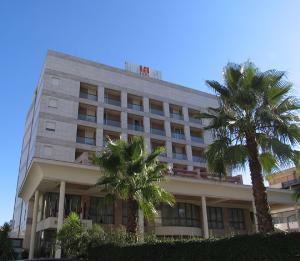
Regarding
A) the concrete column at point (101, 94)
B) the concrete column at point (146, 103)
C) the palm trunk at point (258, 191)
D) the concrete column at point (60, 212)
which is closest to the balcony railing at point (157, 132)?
the concrete column at point (146, 103)

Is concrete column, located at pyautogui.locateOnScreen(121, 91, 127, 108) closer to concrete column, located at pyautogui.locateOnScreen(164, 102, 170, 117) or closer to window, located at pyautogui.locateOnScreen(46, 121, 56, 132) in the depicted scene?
concrete column, located at pyautogui.locateOnScreen(164, 102, 170, 117)

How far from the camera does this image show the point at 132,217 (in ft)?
64.1

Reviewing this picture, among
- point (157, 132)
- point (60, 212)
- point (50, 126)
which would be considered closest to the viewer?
point (60, 212)

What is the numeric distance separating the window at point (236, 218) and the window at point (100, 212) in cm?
1355

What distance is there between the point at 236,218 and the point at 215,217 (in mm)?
2880

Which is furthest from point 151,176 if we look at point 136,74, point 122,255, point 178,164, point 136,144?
point 136,74

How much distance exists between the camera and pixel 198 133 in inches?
2087

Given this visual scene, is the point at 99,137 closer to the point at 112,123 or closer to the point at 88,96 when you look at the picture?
the point at 112,123

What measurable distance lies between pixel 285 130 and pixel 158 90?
3559cm

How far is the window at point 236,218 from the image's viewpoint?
128ft

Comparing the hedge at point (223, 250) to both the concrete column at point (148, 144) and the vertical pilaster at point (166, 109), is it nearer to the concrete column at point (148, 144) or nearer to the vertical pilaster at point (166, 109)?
the concrete column at point (148, 144)

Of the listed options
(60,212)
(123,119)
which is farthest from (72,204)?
(123,119)

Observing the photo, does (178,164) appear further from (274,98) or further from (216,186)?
(274,98)

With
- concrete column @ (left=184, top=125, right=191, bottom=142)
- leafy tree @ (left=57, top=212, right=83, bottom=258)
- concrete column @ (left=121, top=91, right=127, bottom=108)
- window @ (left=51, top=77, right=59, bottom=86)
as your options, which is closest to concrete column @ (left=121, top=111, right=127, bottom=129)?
concrete column @ (left=121, top=91, right=127, bottom=108)
